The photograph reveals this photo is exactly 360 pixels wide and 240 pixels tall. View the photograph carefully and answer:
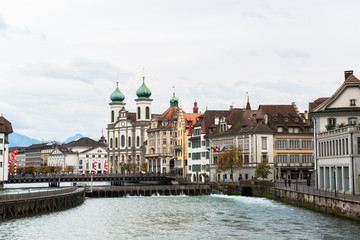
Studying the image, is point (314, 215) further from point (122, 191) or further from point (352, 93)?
point (122, 191)

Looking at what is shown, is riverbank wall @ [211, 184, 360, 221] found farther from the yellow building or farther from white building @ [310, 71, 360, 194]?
the yellow building

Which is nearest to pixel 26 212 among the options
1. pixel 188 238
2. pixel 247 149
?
pixel 188 238

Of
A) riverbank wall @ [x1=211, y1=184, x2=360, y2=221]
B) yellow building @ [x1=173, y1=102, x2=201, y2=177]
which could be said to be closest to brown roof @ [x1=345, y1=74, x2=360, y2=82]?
riverbank wall @ [x1=211, y1=184, x2=360, y2=221]

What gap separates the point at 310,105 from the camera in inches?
3767

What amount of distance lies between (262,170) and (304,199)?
Result: 107ft

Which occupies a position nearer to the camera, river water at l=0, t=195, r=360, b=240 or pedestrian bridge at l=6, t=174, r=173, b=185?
river water at l=0, t=195, r=360, b=240

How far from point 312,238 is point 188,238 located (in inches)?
345

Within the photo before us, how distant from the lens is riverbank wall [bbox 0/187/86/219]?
59.6 m

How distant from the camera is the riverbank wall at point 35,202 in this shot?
59625mm

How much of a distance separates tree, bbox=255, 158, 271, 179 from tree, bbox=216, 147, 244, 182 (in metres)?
6.63

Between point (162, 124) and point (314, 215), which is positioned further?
point (162, 124)

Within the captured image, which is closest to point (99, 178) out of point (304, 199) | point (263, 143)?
point (263, 143)

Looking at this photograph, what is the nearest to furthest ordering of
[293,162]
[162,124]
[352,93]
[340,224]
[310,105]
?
[340,224] → [352,93] → [310,105] → [293,162] → [162,124]

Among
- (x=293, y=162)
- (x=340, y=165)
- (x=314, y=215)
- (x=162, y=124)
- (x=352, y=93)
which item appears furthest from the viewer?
(x=162, y=124)
